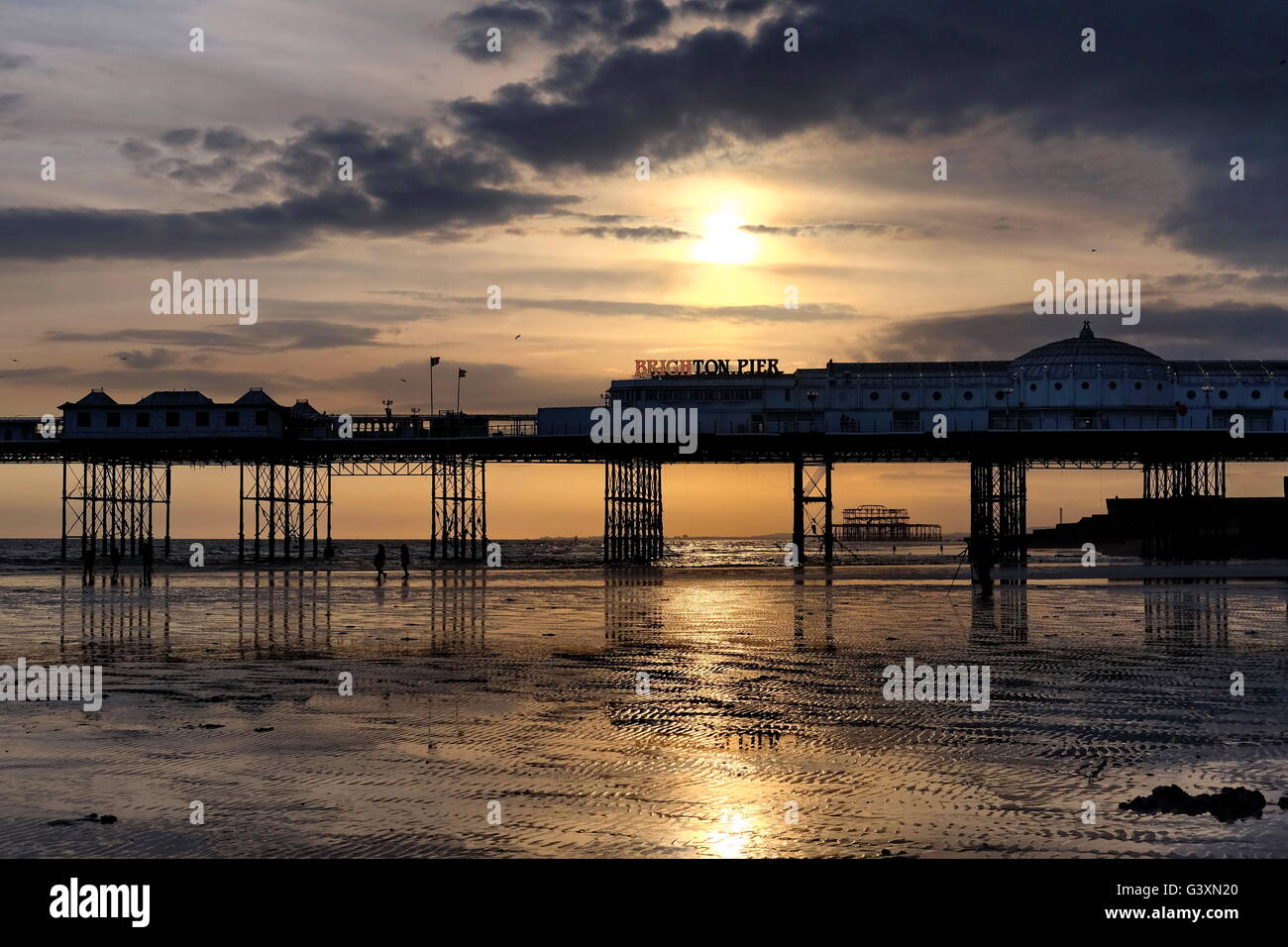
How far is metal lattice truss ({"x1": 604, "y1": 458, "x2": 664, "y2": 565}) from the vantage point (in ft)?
270

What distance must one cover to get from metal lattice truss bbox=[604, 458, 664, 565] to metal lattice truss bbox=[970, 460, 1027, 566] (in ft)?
69.0

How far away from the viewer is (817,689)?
60.8 feet

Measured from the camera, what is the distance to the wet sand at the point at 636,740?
400 inches

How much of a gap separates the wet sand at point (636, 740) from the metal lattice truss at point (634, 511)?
Result: 169 ft

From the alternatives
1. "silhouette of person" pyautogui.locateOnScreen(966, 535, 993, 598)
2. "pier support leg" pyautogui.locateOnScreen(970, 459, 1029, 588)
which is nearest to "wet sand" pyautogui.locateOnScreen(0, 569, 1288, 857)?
"silhouette of person" pyautogui.locateOnScreen(966, 535, 993, 598)

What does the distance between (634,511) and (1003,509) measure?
24.5 metres

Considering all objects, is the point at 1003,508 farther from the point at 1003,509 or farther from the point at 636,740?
the point at 636,740

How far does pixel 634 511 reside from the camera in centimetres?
8244

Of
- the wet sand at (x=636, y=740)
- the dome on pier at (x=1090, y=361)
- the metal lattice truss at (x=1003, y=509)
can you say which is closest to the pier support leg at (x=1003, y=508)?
the metal lattice truss at (x=1003, y=509)

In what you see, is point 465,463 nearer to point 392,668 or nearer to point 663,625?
point 663,625

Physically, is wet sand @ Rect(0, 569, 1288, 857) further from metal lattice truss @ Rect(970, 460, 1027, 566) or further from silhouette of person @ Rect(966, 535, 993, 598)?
metal lattice truss @ Rect(970, 460, 1027, 566)
